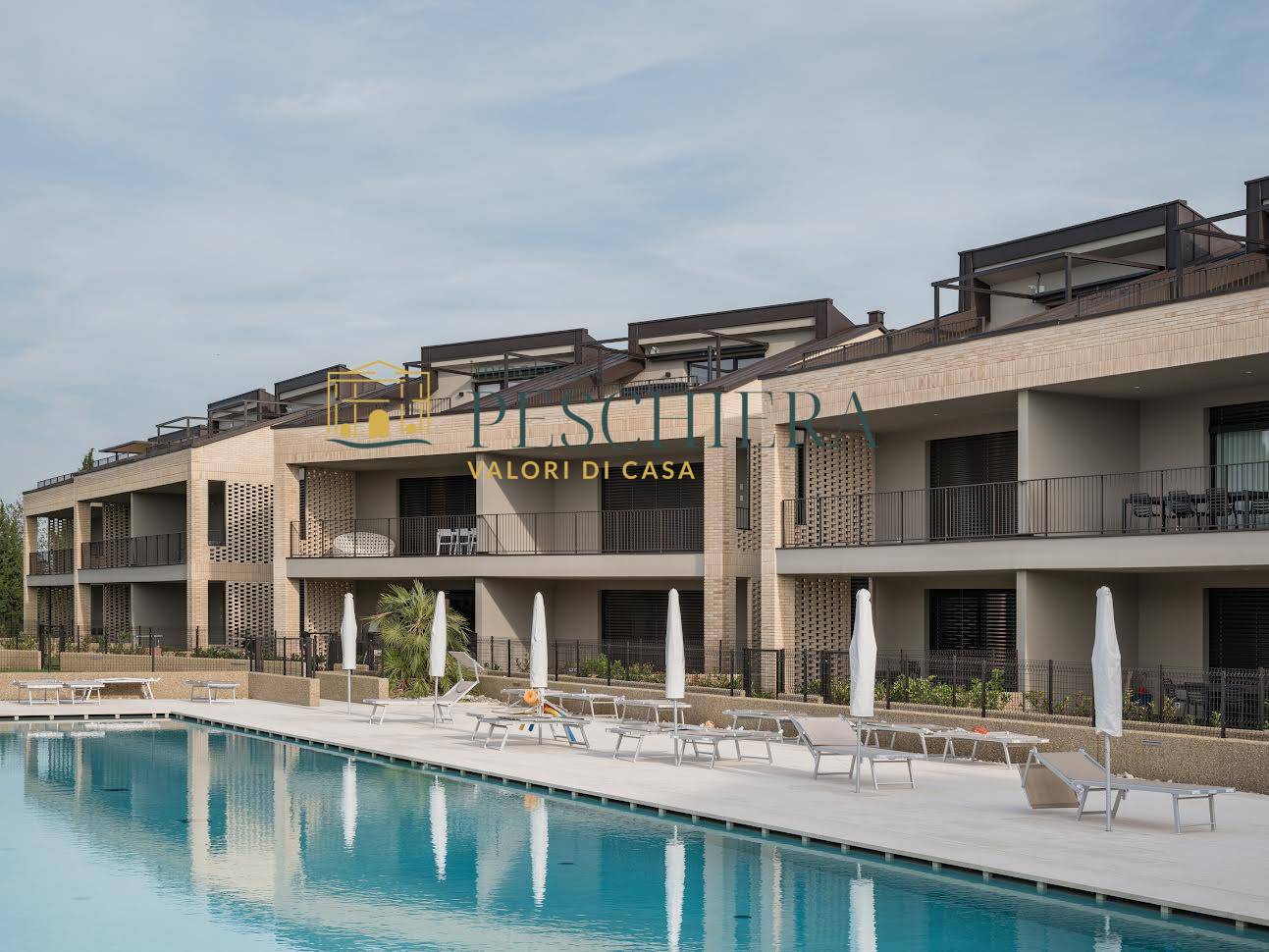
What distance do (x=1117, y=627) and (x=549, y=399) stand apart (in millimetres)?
13104

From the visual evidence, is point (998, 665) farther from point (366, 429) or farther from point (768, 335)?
point (366, 429)

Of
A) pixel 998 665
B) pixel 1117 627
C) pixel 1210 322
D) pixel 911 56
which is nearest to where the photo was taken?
pixel 1210 322

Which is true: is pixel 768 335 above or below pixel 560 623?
above

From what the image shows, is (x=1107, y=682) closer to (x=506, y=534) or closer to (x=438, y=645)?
(x=438, y=645)

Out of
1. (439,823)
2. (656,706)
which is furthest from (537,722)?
(439,823)

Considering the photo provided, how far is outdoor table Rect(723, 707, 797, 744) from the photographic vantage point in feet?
62.7

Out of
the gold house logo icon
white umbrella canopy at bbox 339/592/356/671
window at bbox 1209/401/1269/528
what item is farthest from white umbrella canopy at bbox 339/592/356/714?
window at bbox 1209/401/1269/528

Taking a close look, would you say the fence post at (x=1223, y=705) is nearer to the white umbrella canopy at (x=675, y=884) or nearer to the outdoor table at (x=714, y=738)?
the outdoor table at (x=714, y=738)

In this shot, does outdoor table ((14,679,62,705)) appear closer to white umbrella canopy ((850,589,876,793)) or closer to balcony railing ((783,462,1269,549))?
balcony railing ((783,462,1269,549))

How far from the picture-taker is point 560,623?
32.4 meters

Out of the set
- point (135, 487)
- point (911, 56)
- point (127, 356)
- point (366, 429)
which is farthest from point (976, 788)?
point (127, 356)

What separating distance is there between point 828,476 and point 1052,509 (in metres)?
5.55

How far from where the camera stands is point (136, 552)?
3941 centimetres

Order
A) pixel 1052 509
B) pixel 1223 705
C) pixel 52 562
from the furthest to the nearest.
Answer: pixel 52 562 → pixel 1052 509 → pixel 1223 705
